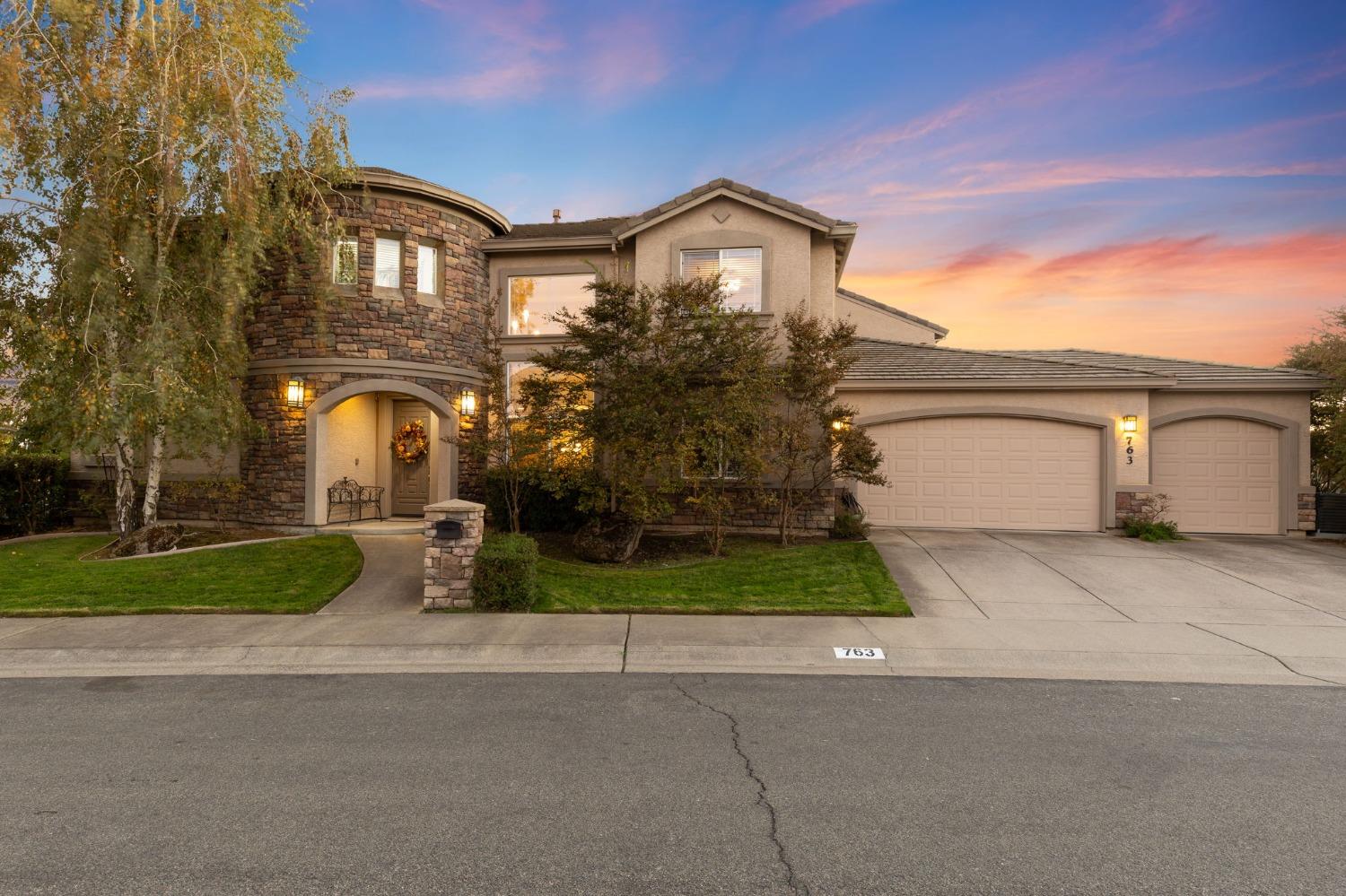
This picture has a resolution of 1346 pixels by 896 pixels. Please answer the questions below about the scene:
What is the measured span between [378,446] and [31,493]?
695cm

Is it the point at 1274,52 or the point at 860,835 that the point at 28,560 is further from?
the point at 1274,52

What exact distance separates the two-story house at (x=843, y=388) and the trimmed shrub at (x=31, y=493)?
114 inches

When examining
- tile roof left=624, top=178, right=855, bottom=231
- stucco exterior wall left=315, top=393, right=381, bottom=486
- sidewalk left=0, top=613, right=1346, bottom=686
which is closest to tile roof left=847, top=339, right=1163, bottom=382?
tile roof left=624, top=178, right=855, bottom=231

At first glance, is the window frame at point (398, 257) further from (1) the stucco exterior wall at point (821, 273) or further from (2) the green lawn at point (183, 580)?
(1) the stucco exterior wall at point (821, 273)

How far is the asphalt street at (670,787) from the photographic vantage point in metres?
2.83

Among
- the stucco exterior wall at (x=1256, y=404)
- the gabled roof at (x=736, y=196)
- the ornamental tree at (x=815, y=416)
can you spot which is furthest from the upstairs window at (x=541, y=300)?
the stucco exterior wall at (x=1256, y=404)

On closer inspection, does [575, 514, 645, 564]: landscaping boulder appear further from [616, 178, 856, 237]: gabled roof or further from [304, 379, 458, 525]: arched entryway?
[616, 178, 856, 237]: gabled roof

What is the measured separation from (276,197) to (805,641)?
12695 millimetres

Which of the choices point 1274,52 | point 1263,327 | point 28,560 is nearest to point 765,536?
point 28,560

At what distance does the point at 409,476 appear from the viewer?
1531cm

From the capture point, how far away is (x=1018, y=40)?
13.5 m

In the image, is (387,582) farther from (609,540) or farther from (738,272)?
(738,272)

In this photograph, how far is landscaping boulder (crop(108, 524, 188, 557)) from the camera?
10.7 meters

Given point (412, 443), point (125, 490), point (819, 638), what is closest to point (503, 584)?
point (819, 638)
